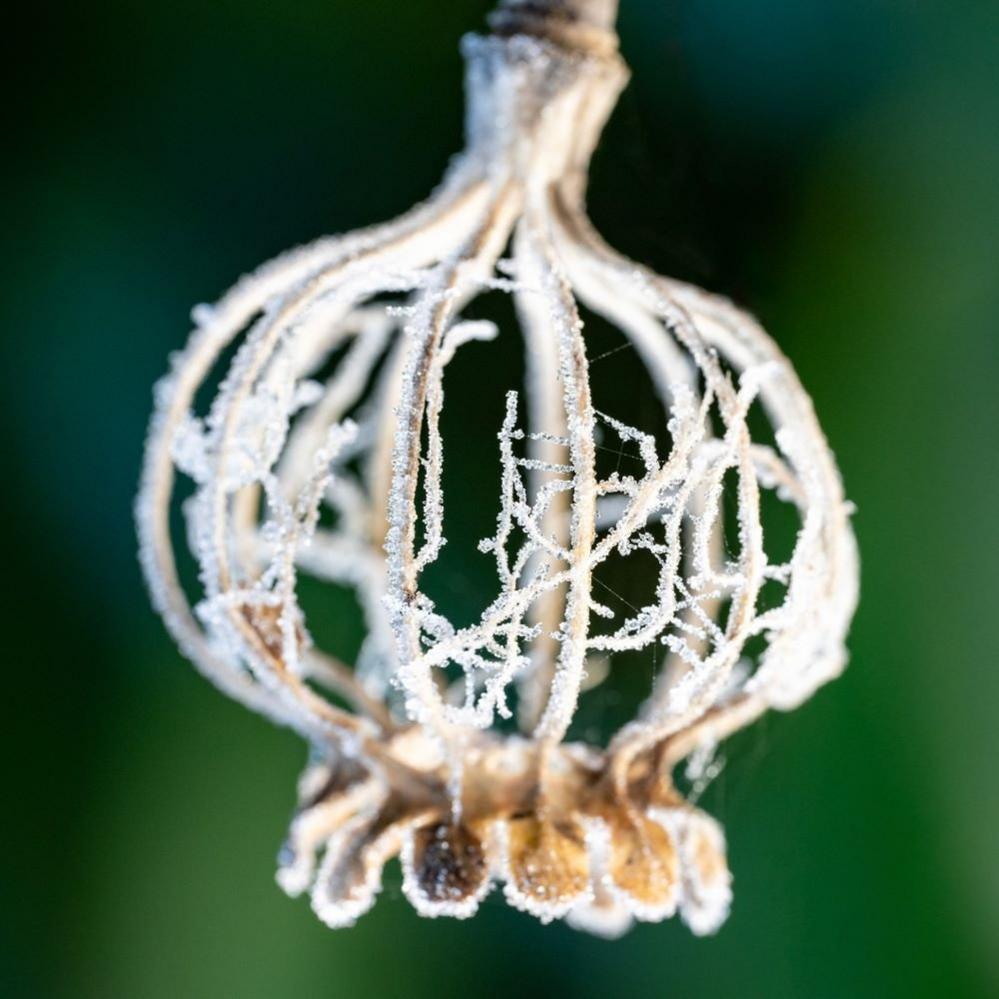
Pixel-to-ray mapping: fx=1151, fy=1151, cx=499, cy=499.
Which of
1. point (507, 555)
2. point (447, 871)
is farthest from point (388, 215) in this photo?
point (447, 871)

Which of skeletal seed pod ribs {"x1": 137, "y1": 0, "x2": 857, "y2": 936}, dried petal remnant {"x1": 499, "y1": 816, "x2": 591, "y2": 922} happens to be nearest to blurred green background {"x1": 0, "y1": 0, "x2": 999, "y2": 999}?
skeletal seed pod ribs {"x1": 137, "y1": 0, "x2": 857, "y2": 936}

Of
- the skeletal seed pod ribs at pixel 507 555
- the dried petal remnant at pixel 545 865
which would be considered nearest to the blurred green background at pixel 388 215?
the skeletal seed pod ribs at pixel 507 555

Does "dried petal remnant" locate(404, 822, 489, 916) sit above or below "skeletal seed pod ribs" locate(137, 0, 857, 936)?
below

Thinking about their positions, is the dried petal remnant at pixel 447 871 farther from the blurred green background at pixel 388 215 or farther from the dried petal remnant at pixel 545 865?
Result: the blurred green background at pixel 388 215

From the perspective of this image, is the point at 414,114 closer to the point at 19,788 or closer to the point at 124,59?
the point at 124,59

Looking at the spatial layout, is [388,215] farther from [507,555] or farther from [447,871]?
Result: [447,871]

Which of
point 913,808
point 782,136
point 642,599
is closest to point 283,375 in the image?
point 642,599

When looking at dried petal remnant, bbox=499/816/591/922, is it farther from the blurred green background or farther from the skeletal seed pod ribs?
the blurred green background

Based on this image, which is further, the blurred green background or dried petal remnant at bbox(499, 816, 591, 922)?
the blurred green background
